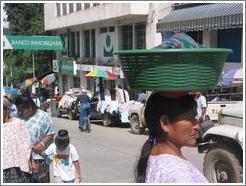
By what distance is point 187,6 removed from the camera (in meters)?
23.7

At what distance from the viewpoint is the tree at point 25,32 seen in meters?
44.6

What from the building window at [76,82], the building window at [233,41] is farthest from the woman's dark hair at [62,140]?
the building window at [76,82]

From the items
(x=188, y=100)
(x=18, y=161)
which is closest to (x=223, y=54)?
(x=188, y=100)

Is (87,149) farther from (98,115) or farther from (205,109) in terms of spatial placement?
(98,115)

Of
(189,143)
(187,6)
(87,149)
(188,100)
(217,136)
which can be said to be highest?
(187,6)

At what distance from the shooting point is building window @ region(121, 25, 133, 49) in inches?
1150

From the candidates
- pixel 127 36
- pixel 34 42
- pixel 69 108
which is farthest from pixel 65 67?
pixel 34 42

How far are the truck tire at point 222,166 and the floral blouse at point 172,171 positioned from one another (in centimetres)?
571

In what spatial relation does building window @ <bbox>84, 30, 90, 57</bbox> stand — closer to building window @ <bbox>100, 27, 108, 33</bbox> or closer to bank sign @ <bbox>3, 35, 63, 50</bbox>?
building window @ <bbox>100, 27, 108, 33</bbox>

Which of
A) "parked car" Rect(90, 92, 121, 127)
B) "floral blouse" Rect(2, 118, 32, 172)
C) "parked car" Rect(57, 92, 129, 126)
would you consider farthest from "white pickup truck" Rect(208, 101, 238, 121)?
"floral blouse" Rect(2, 118, 32, 172)

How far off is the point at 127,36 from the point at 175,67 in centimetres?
2736

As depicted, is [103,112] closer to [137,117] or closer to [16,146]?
[137,117]

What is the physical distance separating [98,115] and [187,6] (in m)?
6.36

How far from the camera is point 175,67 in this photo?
246cm
